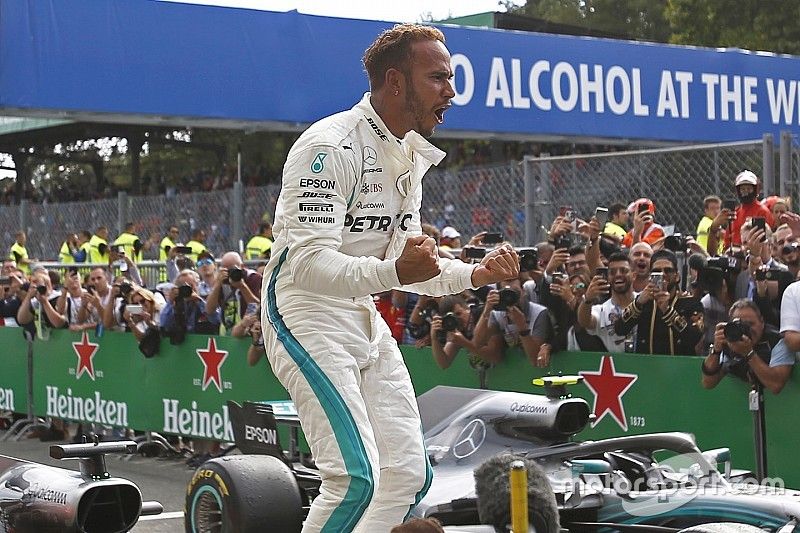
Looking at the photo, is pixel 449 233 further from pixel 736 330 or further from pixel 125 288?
pixel 736 330

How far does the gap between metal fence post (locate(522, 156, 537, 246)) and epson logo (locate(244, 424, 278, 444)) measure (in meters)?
4.55

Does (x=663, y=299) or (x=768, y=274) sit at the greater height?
(x=768, y=274)

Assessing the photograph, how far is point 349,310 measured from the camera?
409 centimetres

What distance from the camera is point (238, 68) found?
15.7m

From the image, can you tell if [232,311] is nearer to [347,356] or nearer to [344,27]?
[344,27]

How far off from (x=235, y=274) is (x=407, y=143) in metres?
6.89

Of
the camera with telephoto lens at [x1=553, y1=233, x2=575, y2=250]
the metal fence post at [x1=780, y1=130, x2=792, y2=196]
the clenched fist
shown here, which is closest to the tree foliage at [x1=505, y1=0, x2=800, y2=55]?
the metal fence post at [x1=780, y1=130, x2=792, y2=196]

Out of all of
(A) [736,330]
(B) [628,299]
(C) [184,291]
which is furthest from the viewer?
(C) [184,291]

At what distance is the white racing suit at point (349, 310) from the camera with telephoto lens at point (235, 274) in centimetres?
674

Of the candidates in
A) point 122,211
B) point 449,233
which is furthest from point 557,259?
point 122,211

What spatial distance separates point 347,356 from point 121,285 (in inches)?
343

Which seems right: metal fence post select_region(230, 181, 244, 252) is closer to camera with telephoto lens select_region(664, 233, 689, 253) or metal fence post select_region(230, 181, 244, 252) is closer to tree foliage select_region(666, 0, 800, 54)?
camera with telephoto lens select_region(664, 233, 689, 253)

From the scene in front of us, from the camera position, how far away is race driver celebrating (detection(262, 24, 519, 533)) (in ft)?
12.9

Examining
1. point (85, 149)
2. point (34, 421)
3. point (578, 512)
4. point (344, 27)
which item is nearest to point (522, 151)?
point (344, 27)
